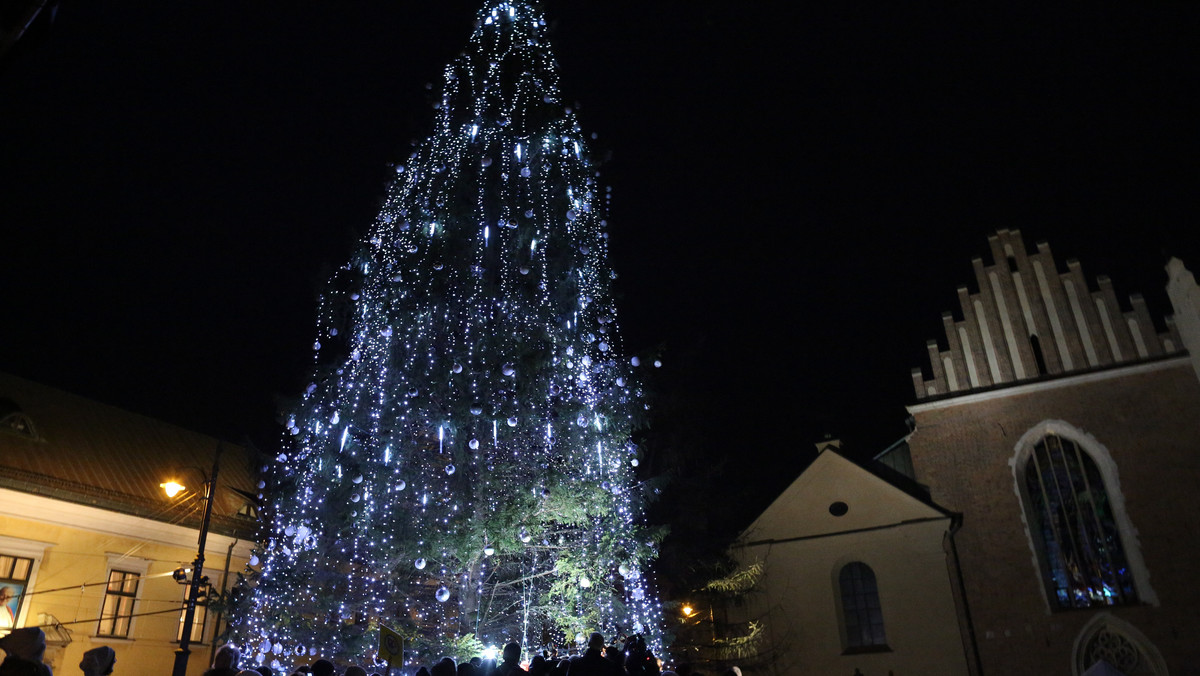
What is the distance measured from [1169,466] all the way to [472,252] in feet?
56.5

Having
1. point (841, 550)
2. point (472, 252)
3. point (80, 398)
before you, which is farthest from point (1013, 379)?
point (80, 398)

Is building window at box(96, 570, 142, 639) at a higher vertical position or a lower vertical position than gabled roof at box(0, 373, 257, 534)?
lower

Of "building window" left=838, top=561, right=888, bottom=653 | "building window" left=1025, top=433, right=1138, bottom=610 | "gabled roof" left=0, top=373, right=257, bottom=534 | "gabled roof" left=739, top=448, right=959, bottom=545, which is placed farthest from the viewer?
"gabled roof" left=739, top=448, right=959, bottom=545

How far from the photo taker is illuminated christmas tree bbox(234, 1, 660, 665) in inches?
457

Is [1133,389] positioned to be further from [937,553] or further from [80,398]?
[80,398]

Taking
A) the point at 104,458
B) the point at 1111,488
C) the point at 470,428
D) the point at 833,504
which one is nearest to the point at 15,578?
the point at 104,458

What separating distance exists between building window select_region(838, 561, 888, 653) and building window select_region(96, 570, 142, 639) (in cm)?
1776

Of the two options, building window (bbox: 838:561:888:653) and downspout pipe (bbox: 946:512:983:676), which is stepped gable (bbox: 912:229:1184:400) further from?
building window (bbox: 838:561:888:653)

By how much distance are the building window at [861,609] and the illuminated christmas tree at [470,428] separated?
8.72 meters

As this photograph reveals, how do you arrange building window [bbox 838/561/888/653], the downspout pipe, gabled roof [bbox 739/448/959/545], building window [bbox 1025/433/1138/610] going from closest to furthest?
building window [bbox 1025/433/1138/610] < the downspout pipe < building window [bbox 838/561/888/653] < gabled roof [bbox 739/448/959/545]

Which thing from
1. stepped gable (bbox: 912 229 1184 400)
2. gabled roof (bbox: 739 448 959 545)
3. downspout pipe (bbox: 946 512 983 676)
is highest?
stepped gable (bbox: 912 229 1184 400)

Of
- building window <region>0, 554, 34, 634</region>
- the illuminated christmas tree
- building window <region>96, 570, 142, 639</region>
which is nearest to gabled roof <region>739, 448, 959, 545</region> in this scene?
the illuminated christmas tree

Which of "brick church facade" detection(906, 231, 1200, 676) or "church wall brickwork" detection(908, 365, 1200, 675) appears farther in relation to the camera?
"brick church facade" detection(906, 231, 1200, 676)

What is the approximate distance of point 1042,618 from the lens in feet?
55.9
